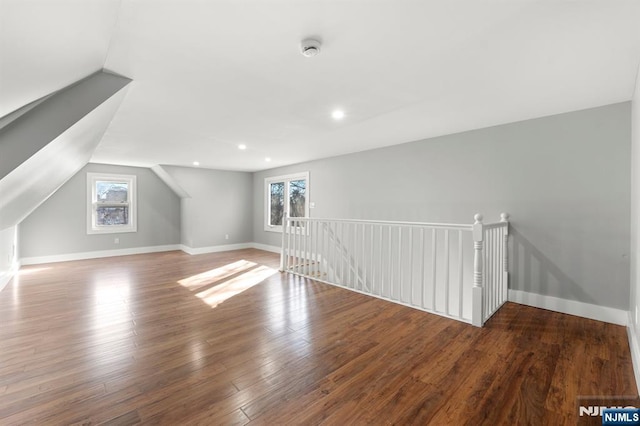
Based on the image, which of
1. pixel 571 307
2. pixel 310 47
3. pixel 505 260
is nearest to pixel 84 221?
pixel 310 47

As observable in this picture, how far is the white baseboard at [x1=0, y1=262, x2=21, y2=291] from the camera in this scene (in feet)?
12.8

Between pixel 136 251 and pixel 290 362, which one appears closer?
pixel 290 362

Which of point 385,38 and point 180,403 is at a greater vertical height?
point 385,38

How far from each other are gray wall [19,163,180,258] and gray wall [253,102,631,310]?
6160 millimetres

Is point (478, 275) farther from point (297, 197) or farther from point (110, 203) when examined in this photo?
point (110, 203)

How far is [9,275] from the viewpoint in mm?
4359

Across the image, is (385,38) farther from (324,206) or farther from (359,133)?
(324,206)

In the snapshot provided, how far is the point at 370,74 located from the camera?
84.6 inches

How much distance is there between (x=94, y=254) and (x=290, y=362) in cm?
651

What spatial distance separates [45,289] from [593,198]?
6749 mm

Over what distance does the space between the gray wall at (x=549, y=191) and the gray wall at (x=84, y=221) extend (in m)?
6.16

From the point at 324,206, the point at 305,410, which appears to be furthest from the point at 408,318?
the point at 324,206
